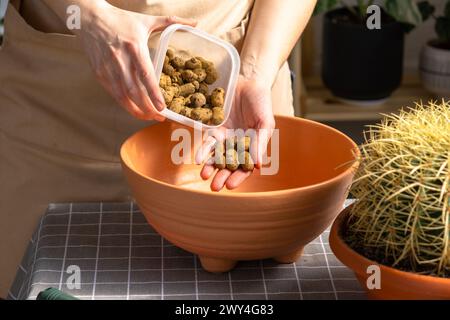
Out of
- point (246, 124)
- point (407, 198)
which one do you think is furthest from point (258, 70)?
point (407, 198)

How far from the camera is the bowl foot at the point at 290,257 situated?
1.13m

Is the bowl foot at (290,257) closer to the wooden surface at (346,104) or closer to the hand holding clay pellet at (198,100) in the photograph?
the hand holding clay pellet at (198,100)

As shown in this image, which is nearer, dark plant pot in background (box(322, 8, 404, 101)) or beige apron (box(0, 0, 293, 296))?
beige apron (box(0, 0, 293, 296))

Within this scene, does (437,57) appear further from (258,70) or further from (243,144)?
(243,144)

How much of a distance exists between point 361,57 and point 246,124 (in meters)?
1.92

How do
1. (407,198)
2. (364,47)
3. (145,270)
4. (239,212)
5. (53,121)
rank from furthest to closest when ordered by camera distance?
1. (364,47)
2. (53,121)
3. (145,270)
4. (239,212)
5. (407,198)

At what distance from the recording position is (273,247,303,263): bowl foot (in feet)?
3.71

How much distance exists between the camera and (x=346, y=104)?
332cm

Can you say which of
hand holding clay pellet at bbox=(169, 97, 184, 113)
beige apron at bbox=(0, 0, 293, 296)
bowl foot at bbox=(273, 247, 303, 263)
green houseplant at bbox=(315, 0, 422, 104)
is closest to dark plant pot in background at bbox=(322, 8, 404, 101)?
green houseplant at bbox=(315, 0, 422, 104)

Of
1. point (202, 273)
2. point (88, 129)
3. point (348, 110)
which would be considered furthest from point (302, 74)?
point (202, 273)

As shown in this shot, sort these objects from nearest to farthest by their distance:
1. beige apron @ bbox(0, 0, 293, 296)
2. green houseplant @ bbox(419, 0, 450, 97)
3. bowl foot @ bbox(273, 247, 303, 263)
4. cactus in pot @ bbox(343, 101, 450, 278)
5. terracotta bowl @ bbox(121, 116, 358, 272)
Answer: cactus in pot @ bbox(343, 101, 450, 278), terracotta bowl @ bbox(121, 116, 358, 272), bowl foot @ bbox(273, 247, 303, 263), beige apron @ bbox(0, 0, 293, 296), green houseplant @ bbox(419, 0, 450, 97)

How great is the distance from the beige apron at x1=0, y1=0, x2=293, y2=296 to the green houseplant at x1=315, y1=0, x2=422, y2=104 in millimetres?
1640

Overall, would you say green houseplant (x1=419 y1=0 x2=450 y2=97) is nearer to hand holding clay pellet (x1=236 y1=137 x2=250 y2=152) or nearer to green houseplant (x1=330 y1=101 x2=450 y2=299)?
hand holding clay pellet (x1=236 y1=137 x2=250 y2=152)
